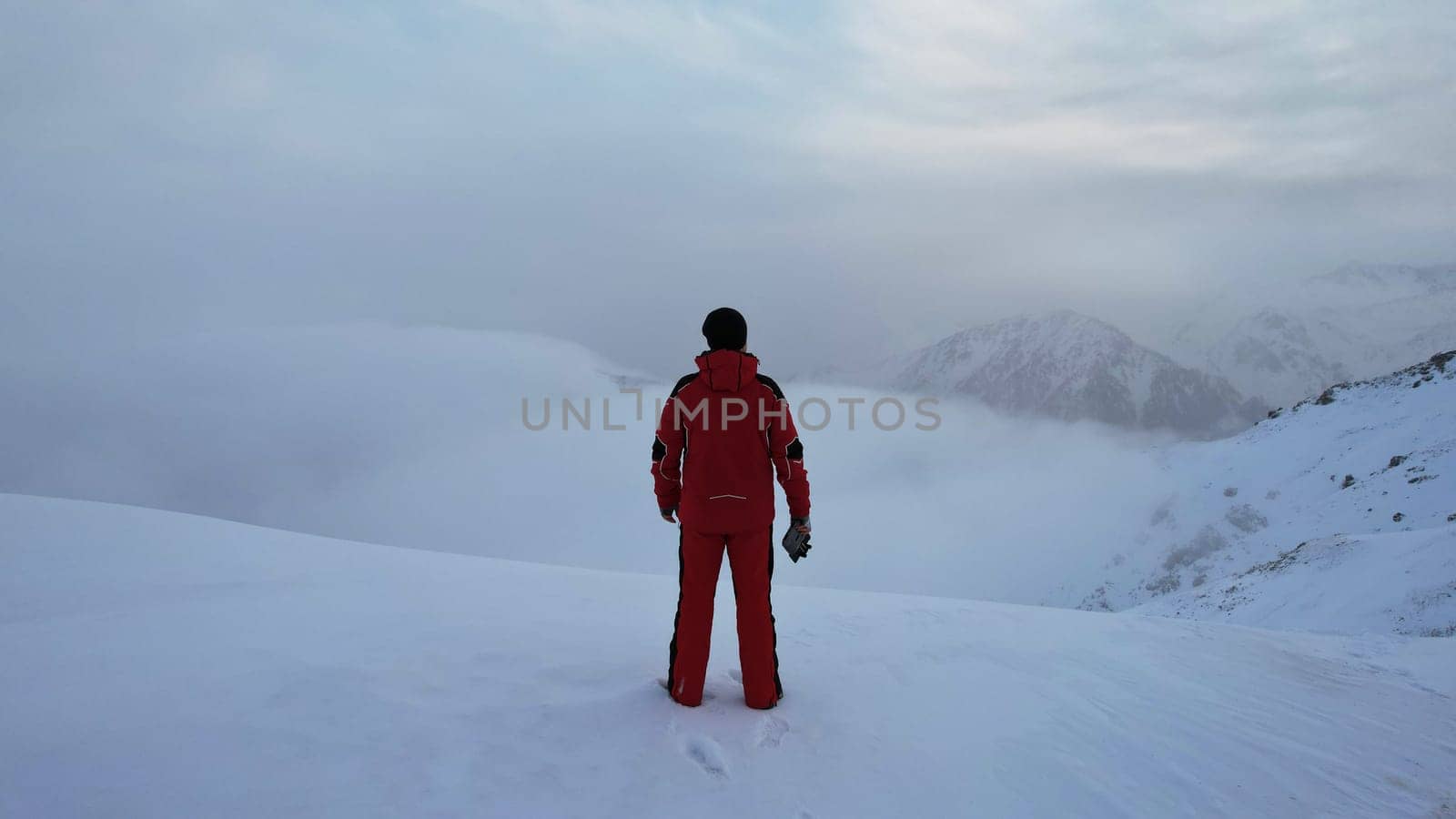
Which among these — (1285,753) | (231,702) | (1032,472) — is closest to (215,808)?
(231,702)

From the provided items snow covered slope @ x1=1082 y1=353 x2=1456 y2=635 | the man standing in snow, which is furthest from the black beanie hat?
snow covered slope @ x1=1082 y1=353 x2=1456 y2=635

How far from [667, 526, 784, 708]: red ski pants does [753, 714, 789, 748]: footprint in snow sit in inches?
7.0

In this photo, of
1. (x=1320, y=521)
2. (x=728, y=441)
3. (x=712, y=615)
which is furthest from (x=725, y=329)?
Result: (x=1320, y=521)

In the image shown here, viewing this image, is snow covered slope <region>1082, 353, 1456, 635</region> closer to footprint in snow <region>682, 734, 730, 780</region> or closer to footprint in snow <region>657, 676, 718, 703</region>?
footprint in snow <region>657, 676, 718, 703</region>

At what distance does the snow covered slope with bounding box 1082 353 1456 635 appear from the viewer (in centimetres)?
1588

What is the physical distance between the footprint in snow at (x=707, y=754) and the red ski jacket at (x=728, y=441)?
1285mm

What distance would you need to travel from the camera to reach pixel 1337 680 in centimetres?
771

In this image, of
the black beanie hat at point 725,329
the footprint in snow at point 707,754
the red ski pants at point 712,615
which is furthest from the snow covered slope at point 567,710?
the black beanie hat at point 725,329

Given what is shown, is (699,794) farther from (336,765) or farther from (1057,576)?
(1057,576)

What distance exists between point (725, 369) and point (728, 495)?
0.84 meters

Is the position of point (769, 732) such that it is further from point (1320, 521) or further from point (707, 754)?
point (1320, 521)

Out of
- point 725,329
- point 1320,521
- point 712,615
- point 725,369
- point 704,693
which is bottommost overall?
point 1320,521

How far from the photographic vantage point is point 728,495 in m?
4.84

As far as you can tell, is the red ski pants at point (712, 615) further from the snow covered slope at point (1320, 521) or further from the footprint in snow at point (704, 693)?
the snow covered slope at point (1320, 521)
